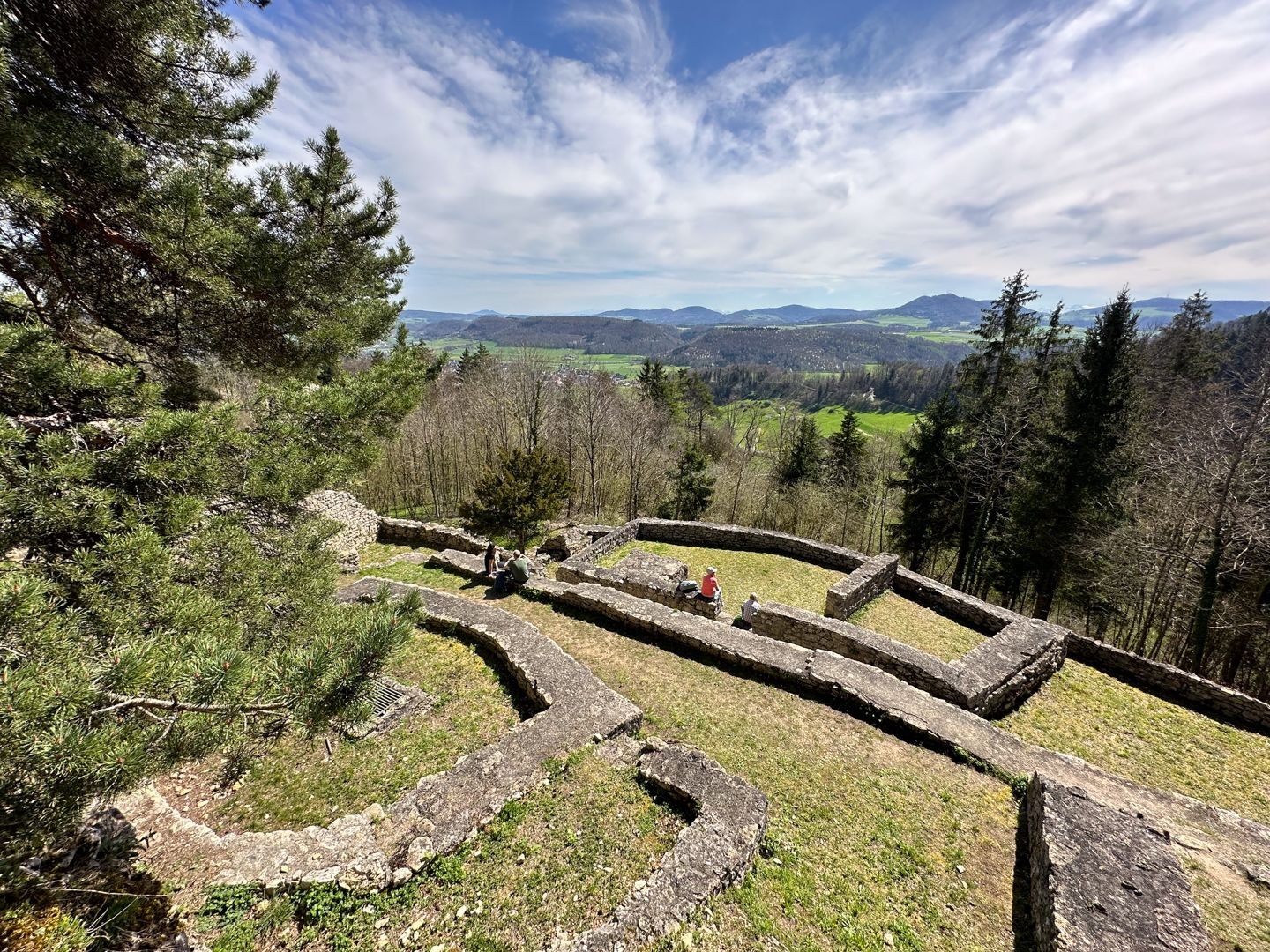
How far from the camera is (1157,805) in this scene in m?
6.16

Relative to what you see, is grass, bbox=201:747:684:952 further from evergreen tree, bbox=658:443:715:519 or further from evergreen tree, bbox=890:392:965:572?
evergreen tree, bbox=658:443:715:519

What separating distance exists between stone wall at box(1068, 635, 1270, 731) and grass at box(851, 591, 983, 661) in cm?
202

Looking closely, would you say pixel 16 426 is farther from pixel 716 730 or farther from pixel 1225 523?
pixel 1225 523

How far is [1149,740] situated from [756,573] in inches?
345

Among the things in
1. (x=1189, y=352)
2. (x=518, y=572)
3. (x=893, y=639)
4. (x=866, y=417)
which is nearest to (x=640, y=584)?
(x=518, y=572)

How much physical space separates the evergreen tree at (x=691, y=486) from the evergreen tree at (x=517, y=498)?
33.3ft

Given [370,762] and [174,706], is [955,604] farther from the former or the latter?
[174,706]

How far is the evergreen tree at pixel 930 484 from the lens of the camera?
20641mm

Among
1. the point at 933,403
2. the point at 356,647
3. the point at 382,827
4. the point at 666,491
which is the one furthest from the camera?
the point at 666,491

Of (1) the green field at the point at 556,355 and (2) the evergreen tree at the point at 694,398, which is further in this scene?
(2) the evergreen tree at the point at 694,398

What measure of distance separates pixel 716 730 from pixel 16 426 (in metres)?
7.95

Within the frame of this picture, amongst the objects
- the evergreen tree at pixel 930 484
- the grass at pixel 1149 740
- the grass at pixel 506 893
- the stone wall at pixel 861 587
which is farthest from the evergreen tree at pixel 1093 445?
the grass at pixel 506 893

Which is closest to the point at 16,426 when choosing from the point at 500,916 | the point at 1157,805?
the point at 500,916

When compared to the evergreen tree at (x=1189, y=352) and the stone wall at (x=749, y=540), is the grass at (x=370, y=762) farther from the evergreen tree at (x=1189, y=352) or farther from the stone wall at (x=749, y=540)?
the evergreen tree at (x=1189, y=352)
